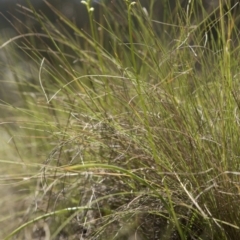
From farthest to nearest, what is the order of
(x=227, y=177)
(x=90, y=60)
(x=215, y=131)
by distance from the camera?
(x=90, y=60)
(x=215, y=131)
(x=227, y=177)

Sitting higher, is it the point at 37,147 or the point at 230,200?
the point at 230,200

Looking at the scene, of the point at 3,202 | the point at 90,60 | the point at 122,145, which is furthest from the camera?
the point at 90,60

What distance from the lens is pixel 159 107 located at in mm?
1750

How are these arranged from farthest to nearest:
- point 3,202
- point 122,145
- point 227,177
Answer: point 3,202, point 122,145, point 227,177

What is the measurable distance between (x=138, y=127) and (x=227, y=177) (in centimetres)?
28

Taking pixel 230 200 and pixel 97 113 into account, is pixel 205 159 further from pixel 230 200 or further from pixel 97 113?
pixel 97 113

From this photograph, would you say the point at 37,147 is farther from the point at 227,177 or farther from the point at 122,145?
the point at 227,177

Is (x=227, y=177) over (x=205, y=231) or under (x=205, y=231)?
over

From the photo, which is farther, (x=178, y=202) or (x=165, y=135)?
(x=165, y=135)

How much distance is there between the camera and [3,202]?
204cm

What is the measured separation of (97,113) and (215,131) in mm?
364

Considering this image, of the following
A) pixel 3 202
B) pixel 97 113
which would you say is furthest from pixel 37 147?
pixel 97 113

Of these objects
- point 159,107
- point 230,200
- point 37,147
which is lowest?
point 37,147

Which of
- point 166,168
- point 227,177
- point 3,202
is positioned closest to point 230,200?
point 227,177
